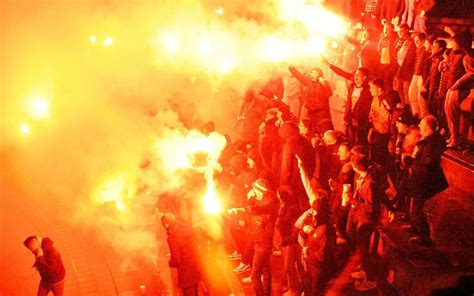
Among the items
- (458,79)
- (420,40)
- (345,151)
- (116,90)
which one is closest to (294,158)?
(345,151)

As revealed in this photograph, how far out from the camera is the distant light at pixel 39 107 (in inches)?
715

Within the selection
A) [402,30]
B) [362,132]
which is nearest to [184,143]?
[362,132]

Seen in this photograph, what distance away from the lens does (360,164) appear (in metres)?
5.82

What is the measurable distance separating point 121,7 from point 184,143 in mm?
10618

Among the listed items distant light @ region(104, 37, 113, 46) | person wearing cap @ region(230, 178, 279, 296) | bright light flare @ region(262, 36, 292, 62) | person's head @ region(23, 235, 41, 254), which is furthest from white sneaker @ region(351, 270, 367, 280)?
distant light @ region(104, 37, 113, 46)

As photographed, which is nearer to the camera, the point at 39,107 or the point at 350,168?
the point at 350,168

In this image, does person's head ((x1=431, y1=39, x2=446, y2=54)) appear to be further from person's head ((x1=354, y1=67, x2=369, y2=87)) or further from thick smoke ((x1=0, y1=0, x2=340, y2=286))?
thick smoke ((x1=0, y1=0, x2=340, y2=286))

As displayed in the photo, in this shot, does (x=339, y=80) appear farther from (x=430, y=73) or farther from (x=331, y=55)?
(x=430, y=73)

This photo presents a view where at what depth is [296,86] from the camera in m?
11.4

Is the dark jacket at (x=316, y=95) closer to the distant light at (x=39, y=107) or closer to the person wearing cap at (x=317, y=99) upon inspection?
the person wearing cap at (x=317, y=99)

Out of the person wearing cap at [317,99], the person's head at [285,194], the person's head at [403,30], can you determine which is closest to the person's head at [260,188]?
the person's head at [285,194]

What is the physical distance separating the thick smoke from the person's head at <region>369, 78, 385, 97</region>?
335cm

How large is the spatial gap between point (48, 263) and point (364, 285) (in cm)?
415

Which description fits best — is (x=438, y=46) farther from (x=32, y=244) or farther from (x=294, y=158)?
(x=32, y=244)
